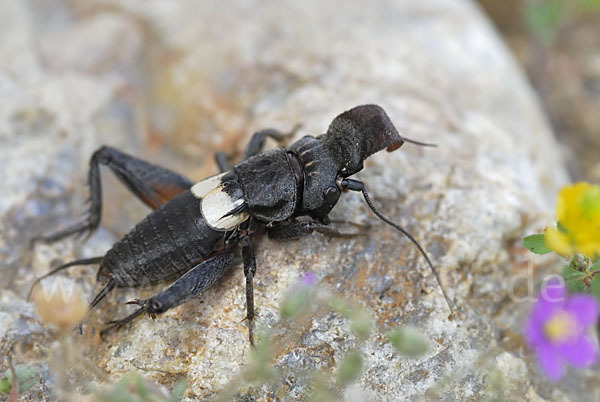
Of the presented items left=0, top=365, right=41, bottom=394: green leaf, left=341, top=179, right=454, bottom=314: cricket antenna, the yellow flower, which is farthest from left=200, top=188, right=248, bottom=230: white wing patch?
the yellow flower

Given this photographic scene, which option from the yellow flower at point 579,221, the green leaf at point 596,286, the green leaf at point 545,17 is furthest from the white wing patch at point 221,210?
the green leaf at point 545,17

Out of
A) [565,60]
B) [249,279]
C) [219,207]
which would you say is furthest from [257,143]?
[565,60]

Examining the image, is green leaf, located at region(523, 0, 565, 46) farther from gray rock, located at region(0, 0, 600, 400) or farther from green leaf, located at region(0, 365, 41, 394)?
green leaf, located at region(0, 365, 41, 394)

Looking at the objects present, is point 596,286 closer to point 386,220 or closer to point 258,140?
point 386,220

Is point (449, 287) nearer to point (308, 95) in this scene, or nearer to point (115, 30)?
point (308, 95)

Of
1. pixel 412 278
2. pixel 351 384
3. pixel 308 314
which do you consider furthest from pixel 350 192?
pixel 351 384

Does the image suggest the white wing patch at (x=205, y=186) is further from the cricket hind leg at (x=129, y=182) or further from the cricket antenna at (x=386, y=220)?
the cricket antenna at (x=386, y=220)
